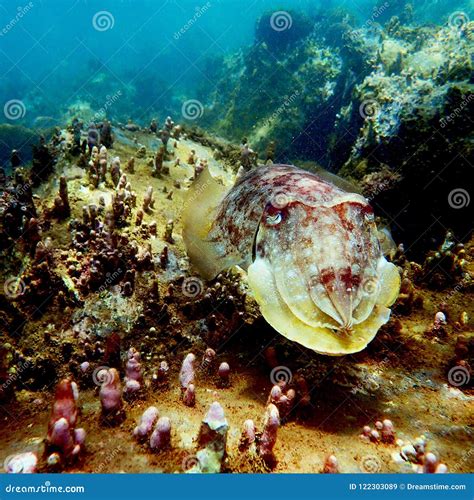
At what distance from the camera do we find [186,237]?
5.44 meters

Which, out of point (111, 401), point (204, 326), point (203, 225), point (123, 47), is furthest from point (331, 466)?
point (123, 47)

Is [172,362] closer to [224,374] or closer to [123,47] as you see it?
[224,374]

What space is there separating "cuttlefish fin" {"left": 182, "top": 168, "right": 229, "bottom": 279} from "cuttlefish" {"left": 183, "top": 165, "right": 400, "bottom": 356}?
1.43ft

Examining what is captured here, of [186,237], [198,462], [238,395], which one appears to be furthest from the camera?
[186,237]

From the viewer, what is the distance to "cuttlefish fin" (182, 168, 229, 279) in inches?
188

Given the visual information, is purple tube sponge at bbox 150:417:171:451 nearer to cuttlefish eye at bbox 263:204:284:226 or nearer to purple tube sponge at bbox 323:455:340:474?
purple tube sponge at bbox 323:455:340:474

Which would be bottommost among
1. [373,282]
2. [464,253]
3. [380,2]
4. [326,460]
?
[326,460]

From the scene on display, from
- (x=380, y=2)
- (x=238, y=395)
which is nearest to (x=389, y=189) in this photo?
(x=238, y=395)

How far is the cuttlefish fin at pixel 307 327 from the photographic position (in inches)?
112

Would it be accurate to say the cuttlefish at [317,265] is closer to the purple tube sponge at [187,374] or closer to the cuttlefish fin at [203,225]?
the cuttlefish fin at [203,225]

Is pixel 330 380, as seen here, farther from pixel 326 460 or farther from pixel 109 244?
pixel 109 244

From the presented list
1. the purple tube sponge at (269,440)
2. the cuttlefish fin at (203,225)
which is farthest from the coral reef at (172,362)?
the cuttlefish fin at (203,225)

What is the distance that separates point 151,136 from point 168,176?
107 inches

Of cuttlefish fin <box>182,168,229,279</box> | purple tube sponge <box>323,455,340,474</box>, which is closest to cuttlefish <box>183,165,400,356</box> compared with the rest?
cuttlefish fin <box>182,168,229,279</box>
